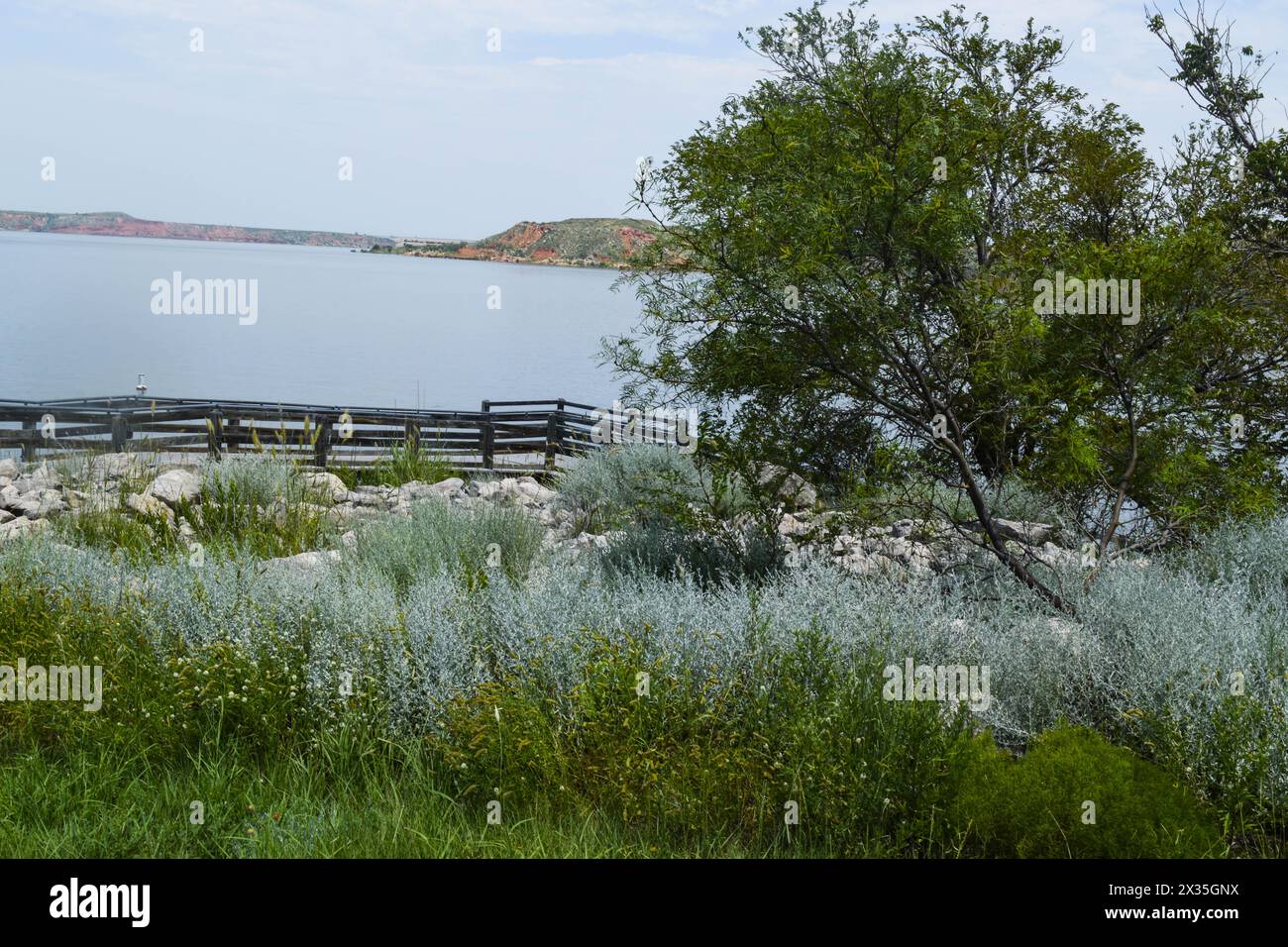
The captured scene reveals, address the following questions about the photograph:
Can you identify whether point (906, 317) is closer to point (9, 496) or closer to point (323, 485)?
point (323, 485)

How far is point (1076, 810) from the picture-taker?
3.23 meters

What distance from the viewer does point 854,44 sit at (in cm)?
817

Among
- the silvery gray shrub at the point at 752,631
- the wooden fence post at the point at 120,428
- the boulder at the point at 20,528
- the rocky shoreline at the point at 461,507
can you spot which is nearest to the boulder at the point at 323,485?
the rocky shoreline at the point at 461,507

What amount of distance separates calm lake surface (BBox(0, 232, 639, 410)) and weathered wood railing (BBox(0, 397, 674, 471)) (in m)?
0.80

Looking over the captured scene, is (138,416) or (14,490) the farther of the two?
(138,416)

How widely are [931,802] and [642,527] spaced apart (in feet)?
12.3

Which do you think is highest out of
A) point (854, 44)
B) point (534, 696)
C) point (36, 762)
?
point (854, 44)

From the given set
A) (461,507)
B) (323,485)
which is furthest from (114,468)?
(461,507)

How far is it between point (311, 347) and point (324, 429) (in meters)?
38.7

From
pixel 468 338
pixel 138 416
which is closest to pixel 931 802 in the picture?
pixel 138 416

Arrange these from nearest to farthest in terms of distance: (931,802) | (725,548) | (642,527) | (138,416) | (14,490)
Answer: (931,802) < (725,548) < (642,527) < (14,490) < (138,416)

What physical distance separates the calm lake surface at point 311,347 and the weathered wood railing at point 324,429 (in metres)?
0.80
